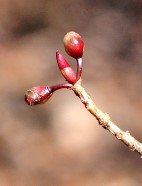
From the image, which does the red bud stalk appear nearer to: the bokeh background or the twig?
the twig

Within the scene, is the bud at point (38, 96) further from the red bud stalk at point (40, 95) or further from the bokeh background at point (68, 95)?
the bokeh background at point (68, 95)

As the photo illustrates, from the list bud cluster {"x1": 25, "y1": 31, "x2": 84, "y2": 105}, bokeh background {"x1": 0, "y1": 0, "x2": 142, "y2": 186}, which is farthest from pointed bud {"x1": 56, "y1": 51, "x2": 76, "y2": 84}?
bokeh background {"x1": 0, "y1": 0, "x2": 142, "y2": 186}

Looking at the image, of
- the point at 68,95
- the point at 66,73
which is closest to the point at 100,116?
the point at 66,73

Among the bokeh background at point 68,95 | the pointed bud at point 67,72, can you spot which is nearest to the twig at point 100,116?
the pointed bud at point 67,72

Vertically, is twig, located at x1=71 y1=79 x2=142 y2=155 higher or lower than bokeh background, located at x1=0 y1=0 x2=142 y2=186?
lower

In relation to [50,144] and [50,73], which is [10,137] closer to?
[50,144]

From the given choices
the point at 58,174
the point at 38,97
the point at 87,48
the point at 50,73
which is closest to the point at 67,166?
the point at 58,174
